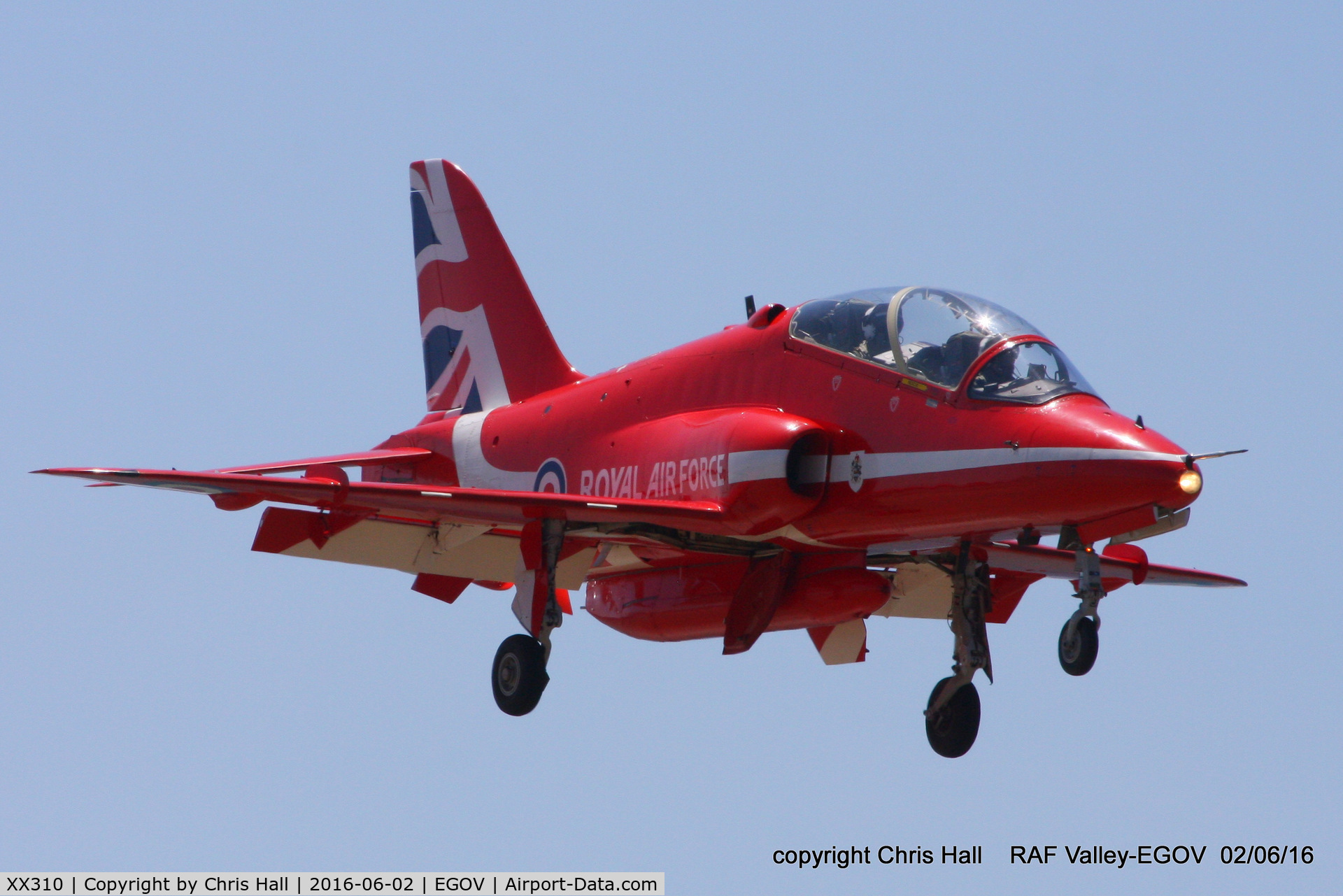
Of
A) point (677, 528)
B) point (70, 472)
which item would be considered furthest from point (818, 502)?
point (70, 472)

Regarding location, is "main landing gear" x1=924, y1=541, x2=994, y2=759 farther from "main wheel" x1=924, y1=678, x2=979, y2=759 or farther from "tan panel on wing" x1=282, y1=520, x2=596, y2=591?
"tan panel on wing" x1=282, y1=520, x2=596, y2=591

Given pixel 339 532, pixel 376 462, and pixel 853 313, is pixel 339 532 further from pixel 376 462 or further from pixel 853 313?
pixel 853 313

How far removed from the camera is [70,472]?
1584 cm

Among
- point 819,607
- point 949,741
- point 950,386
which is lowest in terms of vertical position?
point 949,741

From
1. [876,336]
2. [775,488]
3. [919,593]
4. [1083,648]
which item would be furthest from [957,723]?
[876,336]

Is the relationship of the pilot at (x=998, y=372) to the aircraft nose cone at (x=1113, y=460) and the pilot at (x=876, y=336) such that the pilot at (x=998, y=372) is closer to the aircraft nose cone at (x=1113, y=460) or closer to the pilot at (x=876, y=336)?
the aircraft nose cone at (x=1113, y=460)

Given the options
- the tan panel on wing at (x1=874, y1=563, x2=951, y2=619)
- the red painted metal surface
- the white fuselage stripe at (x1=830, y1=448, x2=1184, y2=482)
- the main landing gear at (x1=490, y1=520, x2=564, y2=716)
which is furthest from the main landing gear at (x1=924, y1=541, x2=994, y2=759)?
the main landing gear at (x1=490, y1=520, x2=564, y2=716)

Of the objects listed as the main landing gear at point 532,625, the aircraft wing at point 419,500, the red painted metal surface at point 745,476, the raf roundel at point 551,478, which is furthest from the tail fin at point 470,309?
the aircraft wing at point 419,500

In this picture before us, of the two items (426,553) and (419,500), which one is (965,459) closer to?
(419,500)

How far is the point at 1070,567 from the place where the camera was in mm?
20875

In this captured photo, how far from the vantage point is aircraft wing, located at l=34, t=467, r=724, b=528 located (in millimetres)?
16938

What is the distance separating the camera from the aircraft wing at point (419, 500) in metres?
16.9

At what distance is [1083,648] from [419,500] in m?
6.63

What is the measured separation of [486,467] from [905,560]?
5.26 meters
